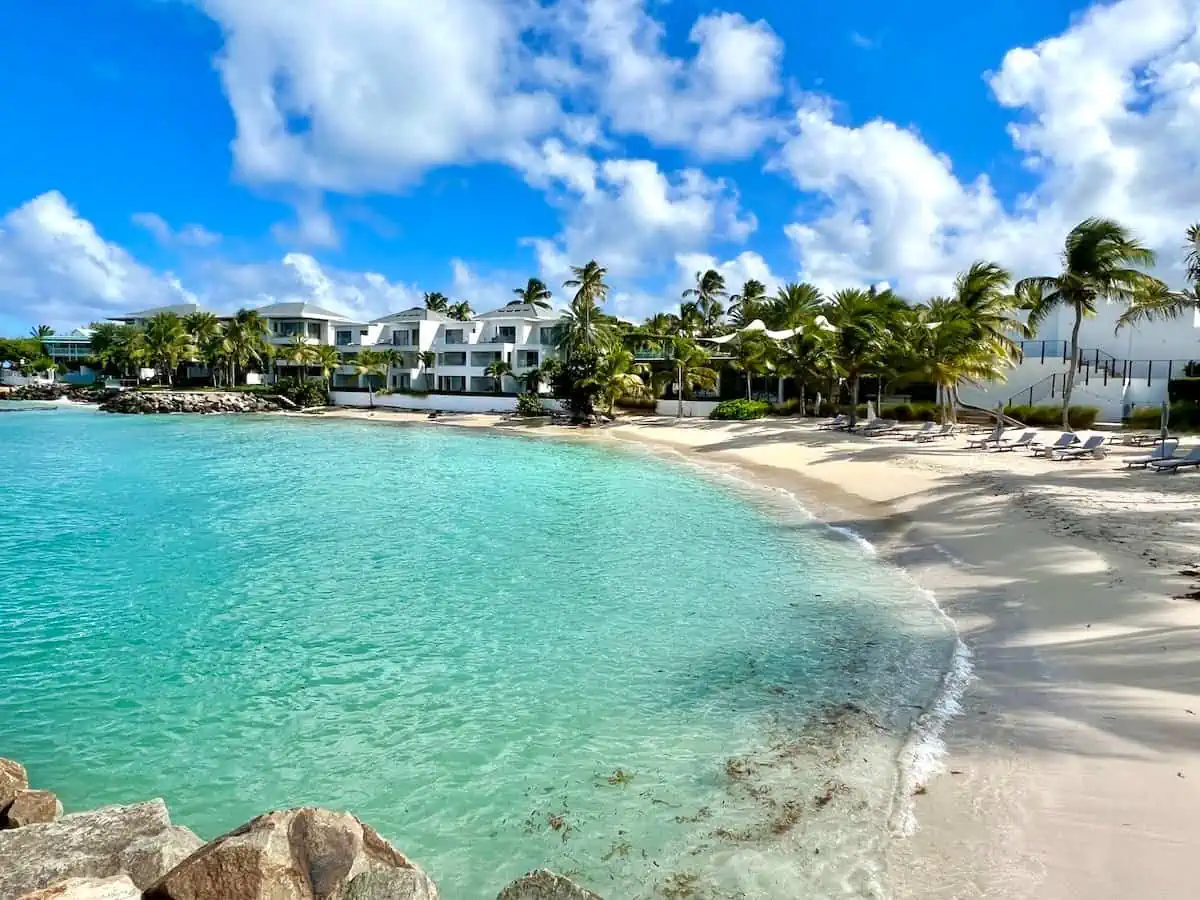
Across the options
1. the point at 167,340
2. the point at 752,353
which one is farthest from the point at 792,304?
the point at 167,340

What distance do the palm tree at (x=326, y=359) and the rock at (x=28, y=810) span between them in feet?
233

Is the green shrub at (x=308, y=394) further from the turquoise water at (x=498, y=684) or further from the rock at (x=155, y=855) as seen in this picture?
the rock at (x=155, y=855)

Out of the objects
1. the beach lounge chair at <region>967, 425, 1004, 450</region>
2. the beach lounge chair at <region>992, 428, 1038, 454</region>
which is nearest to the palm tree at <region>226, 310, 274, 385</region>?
the beach lounge chair at <region>967, 425, 1004, 450</region>

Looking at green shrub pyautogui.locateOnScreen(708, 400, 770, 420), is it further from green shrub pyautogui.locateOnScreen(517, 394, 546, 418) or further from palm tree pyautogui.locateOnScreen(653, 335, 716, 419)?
green shrub pyautogui.locateOnScreen(517, 394, 546, 418)

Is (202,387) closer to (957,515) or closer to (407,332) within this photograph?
(407,332)

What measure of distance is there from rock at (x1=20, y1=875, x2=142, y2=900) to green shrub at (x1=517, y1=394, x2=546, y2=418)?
167ft

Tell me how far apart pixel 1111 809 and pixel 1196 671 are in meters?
3.02

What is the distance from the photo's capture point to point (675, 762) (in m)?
6.94

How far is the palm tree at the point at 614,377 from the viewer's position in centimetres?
4906

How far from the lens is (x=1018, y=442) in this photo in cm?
2789

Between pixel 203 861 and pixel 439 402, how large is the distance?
6157 cm

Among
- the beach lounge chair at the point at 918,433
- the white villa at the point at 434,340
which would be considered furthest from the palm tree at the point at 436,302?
the beach lounge chair at the point at 918,433

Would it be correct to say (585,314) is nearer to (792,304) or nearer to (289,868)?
(792,304)

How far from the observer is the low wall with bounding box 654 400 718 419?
50.8 m
